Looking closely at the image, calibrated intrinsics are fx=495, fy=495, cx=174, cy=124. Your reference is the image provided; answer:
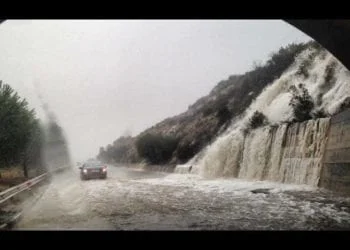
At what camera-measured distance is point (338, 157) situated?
30.6 feet

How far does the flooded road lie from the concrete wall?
0.99ft

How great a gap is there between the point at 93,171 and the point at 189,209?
555cm

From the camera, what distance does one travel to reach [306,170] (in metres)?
10.4

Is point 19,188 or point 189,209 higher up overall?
point 189,209

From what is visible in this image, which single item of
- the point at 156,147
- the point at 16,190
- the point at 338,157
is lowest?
the point at 16,190

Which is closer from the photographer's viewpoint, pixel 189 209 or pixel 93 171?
pixel 189 209

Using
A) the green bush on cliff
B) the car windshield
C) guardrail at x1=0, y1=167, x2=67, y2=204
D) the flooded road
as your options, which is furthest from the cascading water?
guardrail at x1=0, y1=167, x2=67, y2=204

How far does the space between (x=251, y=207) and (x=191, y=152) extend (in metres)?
5.15

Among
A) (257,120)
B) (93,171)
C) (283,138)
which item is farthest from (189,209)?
(257,120)

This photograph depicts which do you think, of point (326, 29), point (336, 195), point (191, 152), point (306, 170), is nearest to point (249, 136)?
point (191, 152)

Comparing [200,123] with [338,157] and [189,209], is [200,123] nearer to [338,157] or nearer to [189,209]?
[338,157]

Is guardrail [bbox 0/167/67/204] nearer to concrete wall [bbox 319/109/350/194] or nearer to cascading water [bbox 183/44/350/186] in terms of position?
cascading water [bbox 183/44/350/186]

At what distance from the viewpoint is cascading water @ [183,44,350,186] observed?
1059 cm
